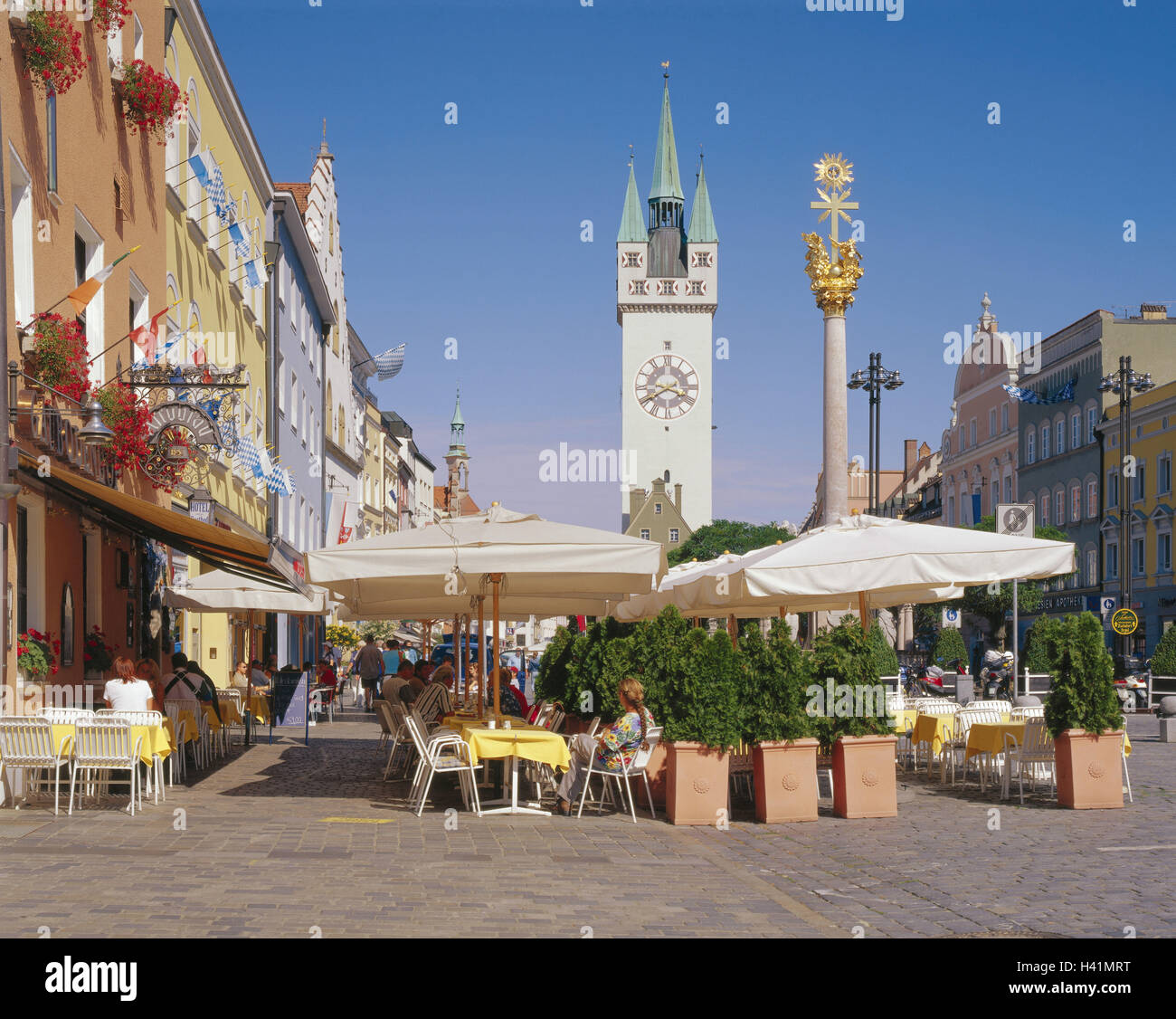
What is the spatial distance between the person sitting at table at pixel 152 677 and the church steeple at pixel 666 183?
112 metres

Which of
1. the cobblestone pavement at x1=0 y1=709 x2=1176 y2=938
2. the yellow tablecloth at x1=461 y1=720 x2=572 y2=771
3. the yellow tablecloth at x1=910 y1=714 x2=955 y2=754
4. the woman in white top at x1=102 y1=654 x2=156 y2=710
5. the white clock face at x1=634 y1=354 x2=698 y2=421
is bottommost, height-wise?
the cobblestone pavement at x1=0 y1=709 x2=1176 y2=938

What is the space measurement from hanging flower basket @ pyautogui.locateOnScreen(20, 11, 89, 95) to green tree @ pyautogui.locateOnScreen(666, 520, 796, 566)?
90.4m

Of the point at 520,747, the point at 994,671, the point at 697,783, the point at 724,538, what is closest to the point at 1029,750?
the point at 697,783

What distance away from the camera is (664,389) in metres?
120

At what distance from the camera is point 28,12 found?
13.4 m

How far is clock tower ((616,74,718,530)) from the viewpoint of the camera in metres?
120

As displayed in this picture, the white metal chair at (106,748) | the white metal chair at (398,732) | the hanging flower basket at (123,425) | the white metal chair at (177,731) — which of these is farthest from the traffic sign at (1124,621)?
the white metal chair at (106,748)

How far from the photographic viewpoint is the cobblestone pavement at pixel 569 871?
748cm

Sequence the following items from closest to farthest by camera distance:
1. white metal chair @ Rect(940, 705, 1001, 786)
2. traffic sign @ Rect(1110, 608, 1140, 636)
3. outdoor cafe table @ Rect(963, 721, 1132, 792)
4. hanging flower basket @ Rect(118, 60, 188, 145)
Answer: outdoor cafe table @ Rect(963, 721, 1132, 792) < white metal chair @ Rect(940, 705, 1001, 786) < hanging flower basket @ Rect(118, 60, 188, 145) < traffic sign @ Rect(1110, 608, 1140, 636)

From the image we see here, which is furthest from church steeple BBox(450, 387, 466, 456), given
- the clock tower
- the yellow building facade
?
the yellow building facade

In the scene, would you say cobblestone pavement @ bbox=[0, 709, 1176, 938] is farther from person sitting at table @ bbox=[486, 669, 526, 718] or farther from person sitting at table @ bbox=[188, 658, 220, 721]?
person sitting at table @ bbox=[486, 669, 526, 718]
